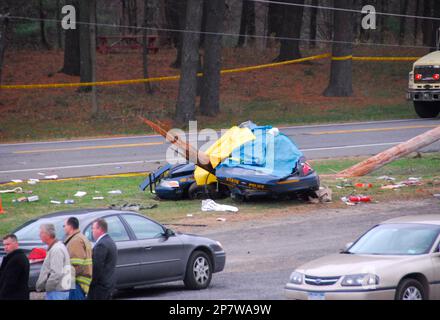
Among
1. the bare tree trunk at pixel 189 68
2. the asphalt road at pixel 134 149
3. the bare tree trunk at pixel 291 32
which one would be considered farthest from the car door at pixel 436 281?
the bare tree trunk at pixel 291 32

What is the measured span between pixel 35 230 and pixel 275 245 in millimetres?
5756

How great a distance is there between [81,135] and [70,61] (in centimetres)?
1151

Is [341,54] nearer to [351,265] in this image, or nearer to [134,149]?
[134,149]

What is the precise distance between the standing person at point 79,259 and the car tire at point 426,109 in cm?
2946

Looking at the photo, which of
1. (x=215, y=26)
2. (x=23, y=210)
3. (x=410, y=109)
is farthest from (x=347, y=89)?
(x=23, y=210)

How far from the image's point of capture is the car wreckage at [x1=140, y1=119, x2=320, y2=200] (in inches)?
811

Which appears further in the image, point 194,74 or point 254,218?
point 194,74

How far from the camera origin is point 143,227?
13234 millimetres

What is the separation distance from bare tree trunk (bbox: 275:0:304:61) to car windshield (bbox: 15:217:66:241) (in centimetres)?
4001

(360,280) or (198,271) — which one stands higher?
(360,280)

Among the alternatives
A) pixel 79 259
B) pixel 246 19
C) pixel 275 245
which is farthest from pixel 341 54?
pixel 79 259

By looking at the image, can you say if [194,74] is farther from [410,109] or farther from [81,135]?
[410,109]

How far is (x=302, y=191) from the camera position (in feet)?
69.0

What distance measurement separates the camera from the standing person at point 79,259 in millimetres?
10641
